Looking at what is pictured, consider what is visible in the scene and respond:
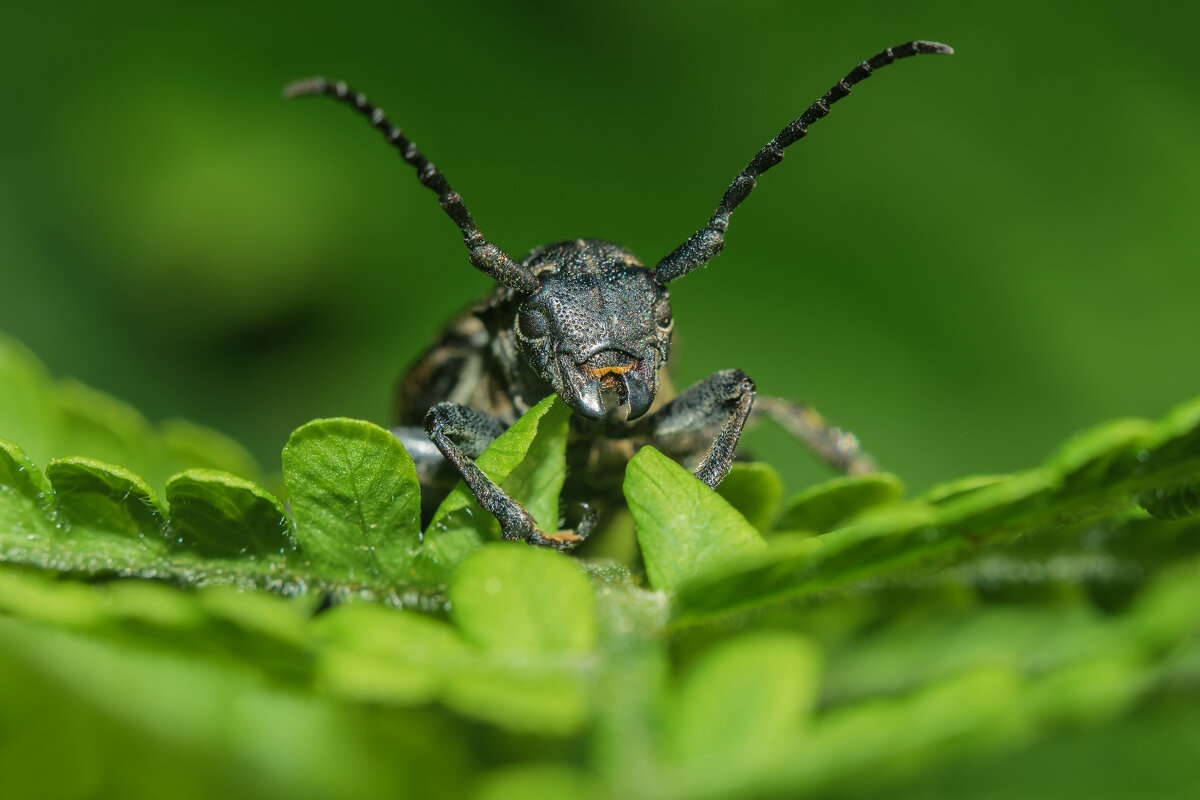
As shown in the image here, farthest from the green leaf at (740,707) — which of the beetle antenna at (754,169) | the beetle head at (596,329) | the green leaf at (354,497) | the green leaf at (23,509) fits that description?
the beetle antenna at (754,169)

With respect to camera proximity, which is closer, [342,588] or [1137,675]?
[1137,675]

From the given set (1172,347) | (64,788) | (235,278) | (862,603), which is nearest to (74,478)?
(64,788)

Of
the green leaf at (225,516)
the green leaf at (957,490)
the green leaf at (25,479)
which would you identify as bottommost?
the green leaf at (225,516)

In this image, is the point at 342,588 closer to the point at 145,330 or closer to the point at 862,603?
the point at 862,603

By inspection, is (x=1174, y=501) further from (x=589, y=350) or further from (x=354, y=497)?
(x=589, y=350)

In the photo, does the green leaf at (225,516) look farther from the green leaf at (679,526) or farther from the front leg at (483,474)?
the green leaf at (679,526)

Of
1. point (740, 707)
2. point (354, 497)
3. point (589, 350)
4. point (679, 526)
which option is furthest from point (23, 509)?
point (589, 350)

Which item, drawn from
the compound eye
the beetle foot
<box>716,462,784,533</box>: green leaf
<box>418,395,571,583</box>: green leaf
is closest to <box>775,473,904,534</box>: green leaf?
<box>716,462,784,533</box>: green leaf
